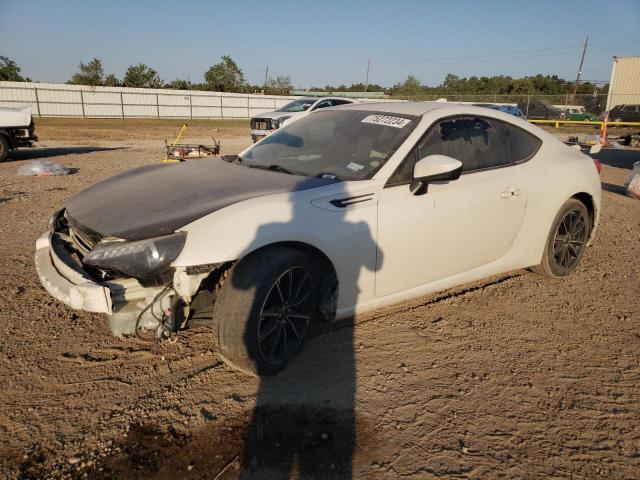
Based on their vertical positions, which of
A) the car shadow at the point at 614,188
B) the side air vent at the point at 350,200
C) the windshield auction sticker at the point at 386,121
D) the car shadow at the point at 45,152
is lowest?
the car shadow at the point at 45,152

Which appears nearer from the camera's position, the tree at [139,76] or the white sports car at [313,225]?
the white sports car at [313,225]

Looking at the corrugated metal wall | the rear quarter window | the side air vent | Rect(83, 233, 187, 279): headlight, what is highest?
the corrugated metal wall

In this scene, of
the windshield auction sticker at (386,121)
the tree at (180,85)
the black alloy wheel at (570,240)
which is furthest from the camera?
the tree at (180,85)

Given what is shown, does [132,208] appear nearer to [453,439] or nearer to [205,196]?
[205,196]

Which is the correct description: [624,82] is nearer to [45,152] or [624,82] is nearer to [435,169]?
[45,152]

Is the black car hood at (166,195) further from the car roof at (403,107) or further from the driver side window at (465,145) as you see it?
the car roof at (403,107)

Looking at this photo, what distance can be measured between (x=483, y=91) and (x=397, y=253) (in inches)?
2570

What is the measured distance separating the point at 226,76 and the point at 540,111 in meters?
39.2

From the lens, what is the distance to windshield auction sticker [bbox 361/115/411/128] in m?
3.55

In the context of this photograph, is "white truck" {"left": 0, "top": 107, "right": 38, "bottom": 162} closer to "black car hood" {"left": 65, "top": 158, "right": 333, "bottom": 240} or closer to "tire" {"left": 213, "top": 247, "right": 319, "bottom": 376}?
"black car hood" {"left": 65, "top": 158, "right": 333, "bottom": 240}

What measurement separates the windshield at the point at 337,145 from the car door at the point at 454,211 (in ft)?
0.69

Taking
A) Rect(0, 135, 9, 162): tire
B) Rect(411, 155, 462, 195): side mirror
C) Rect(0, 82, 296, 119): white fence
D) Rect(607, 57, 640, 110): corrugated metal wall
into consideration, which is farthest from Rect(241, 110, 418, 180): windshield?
Rect(607, 57, 640, 110): corrugated metal wall

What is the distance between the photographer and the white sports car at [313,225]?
264 centimetres

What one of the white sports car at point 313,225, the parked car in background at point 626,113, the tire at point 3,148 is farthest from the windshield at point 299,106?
the parked car in background at point 626,113
